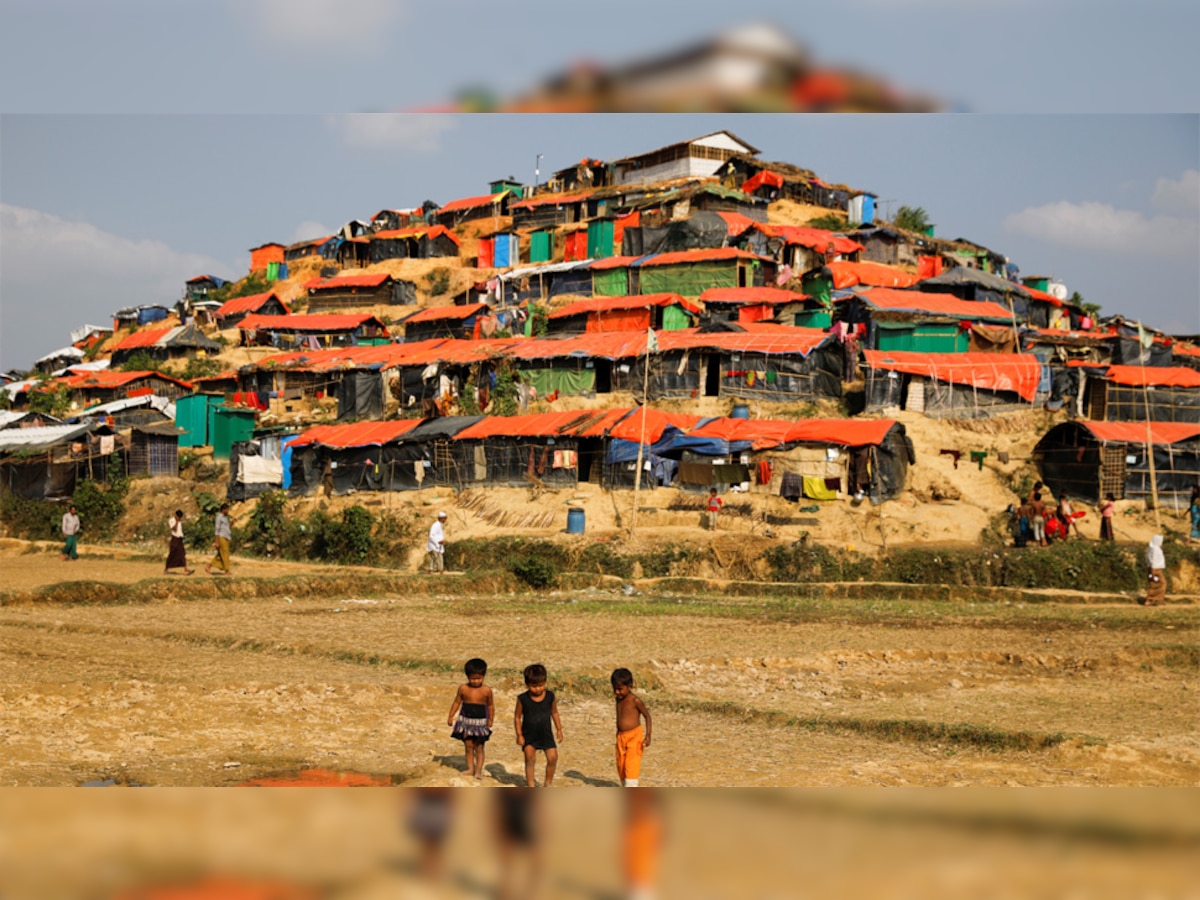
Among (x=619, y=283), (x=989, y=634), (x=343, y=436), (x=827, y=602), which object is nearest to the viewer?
(x=989, y=634)

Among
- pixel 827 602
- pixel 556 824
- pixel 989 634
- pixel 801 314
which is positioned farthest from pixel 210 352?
pixel 556 824

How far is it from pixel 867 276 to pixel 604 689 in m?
32.4

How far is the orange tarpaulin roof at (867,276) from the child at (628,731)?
3502cm

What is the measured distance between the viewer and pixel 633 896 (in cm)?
231

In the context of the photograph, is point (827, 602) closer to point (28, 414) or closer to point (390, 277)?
point (28, 414)

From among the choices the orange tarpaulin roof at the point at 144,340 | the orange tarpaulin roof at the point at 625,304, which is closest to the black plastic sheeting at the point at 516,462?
the orange tarpaulin roof at the point at 625,304

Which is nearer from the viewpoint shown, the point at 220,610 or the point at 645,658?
the point at 645,658

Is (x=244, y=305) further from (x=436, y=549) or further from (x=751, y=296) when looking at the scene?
(x=436, y=549)

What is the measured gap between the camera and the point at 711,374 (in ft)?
102

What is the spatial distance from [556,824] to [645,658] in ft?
37.3

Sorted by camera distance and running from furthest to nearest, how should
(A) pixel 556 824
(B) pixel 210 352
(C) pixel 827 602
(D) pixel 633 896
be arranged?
(B) pixel 210 352 < (C) pixel 827 602 < (A) pixel 556 824 < (D) pixel 633 896

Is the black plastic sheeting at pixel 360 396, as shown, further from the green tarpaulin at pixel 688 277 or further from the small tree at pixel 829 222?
the small tree at pixel 829 222

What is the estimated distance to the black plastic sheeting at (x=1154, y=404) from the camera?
27453mm

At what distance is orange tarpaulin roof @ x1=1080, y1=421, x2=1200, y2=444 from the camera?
24016 mm
